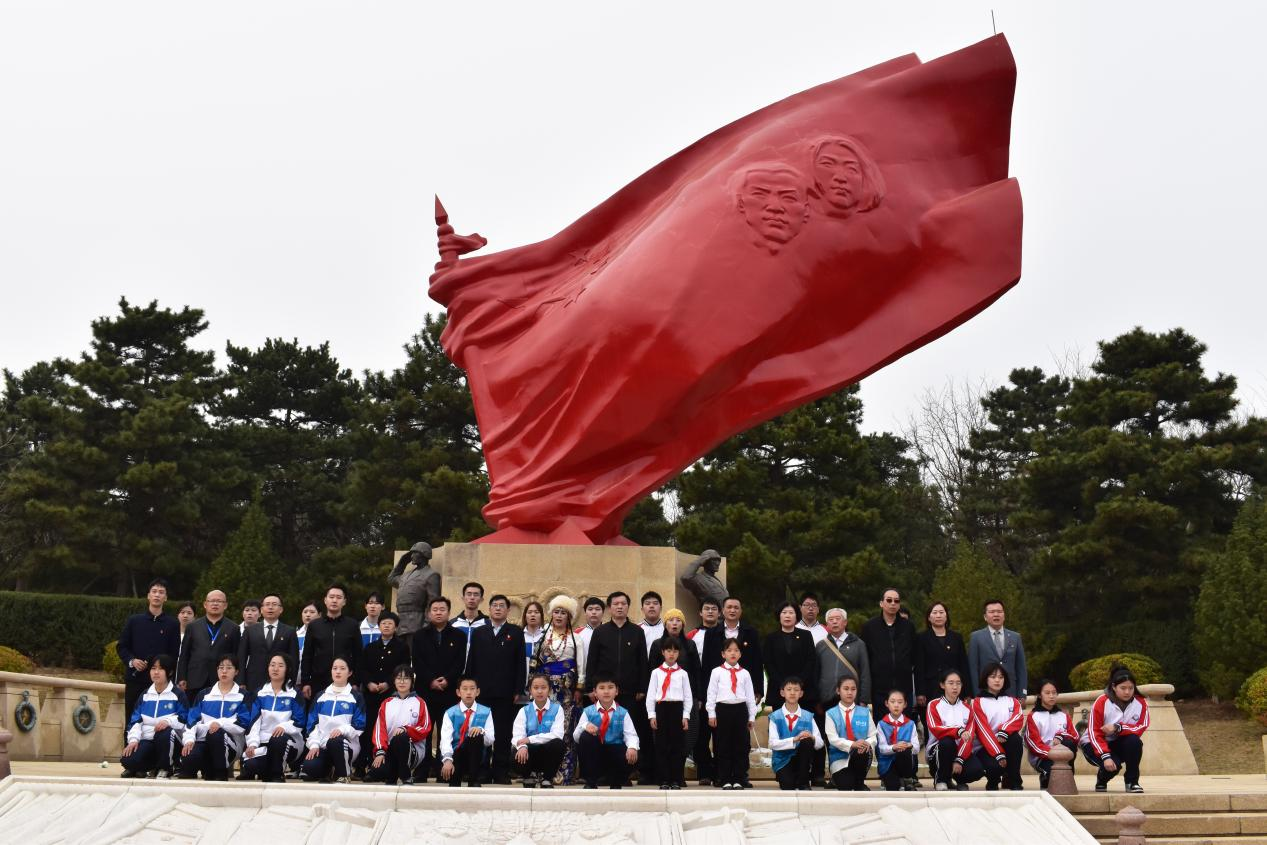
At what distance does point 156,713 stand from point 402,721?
147cm

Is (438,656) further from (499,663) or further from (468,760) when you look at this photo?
(468,760)

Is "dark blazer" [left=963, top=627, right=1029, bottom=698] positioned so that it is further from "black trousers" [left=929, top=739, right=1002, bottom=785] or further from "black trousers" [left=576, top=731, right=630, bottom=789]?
"black trousers" [left=576, top=731, right=630, bottom=789]

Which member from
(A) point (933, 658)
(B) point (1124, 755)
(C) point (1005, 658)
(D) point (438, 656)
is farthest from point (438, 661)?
(B) point (1124, 755)

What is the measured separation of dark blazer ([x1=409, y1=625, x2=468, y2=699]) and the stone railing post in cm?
380

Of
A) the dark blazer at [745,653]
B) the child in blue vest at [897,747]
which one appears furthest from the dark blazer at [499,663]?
the child in blue vest at [897,747]

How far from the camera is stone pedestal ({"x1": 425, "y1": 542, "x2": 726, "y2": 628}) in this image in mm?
9805

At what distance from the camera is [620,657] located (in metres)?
7.82

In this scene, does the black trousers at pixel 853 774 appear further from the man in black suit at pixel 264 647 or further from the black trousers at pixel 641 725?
the man in black suit at pixel 264 647

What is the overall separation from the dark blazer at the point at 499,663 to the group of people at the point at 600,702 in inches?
0.5

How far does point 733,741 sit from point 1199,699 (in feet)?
48.2

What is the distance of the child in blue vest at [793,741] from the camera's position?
24.2ft

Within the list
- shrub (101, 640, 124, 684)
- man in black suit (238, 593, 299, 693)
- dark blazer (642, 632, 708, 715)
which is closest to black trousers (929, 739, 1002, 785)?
dark blazer (642, 632, 708, 715)

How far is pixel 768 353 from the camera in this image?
34.5ft

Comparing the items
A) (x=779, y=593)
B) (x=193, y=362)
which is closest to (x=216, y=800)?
(x=779, y=593)
